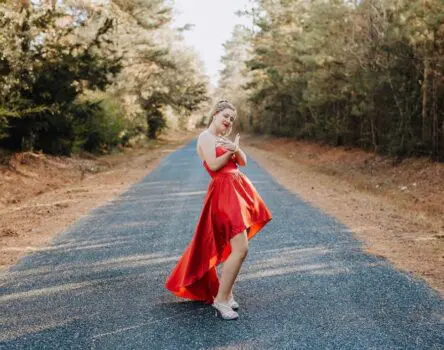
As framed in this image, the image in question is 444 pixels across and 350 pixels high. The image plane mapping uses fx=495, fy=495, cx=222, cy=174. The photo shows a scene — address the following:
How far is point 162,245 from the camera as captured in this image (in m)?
6.76

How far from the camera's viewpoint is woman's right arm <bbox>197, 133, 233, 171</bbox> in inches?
161

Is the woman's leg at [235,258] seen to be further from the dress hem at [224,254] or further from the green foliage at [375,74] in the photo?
the green foliage at [375,74]

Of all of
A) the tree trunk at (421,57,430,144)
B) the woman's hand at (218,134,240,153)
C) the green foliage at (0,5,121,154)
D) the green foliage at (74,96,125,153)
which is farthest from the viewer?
the green foliage at (74,96,125,153)

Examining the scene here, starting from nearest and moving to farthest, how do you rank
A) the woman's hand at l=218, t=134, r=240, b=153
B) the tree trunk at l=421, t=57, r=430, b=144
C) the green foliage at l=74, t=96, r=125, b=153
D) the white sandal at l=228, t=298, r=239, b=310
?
the woman's hand at l=218, t=134, r=240, b=153 → the white sandal at l=228, t=298, r=239, b=310 → the tree trunk at l=421, t=57, r=430, b=144 → the green foliage at l=74, t=96, r=125, b=153

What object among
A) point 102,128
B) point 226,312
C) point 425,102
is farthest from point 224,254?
point 102,128

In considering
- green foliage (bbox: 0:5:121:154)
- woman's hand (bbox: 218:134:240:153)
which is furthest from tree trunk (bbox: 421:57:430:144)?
woman's hand (bbox: 218:134:240:153)

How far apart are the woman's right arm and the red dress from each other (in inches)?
1.8

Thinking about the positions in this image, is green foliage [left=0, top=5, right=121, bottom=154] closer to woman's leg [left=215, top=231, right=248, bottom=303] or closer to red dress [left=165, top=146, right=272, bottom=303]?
red dress [left=165, top=146, right=272, bottom=303]

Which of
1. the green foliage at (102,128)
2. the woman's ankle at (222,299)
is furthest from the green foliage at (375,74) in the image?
the woman's ankle at (222,299)

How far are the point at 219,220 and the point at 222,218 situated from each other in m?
0.04

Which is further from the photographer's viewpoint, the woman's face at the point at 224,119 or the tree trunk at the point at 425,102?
the tree trunk at the point at 425,102

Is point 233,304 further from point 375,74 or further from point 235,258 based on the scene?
point 375,74

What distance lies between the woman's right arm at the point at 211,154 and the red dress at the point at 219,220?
5 cm

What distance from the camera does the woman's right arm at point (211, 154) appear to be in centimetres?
409
